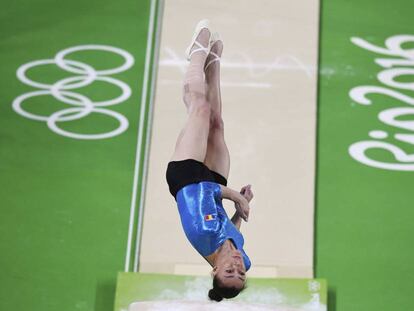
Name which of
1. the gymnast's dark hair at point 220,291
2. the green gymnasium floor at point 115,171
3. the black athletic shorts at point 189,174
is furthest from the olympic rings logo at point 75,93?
the gymnast's dark hair at point 220,291

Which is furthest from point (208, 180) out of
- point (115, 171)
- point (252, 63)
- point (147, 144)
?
point (252, 63)

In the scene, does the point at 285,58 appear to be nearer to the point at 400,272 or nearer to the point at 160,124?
the point at 160,124

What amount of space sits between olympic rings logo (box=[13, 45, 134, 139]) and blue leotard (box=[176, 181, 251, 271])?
5.27 feet

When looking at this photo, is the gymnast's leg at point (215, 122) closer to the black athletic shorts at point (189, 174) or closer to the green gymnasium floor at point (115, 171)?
the black athletic shorts at point (189, 174)

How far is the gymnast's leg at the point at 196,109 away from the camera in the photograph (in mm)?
4539

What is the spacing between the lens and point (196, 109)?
4.69 metres

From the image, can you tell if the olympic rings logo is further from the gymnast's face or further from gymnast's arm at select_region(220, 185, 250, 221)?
the gymnast's face

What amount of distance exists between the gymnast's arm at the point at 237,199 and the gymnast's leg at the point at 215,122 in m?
0.19

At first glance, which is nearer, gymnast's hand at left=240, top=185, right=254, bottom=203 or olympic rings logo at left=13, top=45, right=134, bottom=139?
gymnast's hand at left=240, top=185, right=254, bottom=203

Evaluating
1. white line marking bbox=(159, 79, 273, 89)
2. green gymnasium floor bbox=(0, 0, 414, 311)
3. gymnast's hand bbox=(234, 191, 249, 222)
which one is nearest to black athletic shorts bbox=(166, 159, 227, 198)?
gymnast's hand bbox=(234, 191, 249, 222)

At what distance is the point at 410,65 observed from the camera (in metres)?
6.17

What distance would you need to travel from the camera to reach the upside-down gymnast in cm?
429

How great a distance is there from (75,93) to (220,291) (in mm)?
2052

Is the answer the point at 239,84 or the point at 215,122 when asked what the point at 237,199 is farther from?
the point at 239,84
